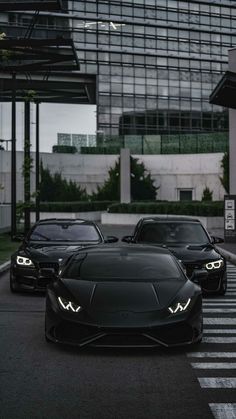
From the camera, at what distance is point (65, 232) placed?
14852mm

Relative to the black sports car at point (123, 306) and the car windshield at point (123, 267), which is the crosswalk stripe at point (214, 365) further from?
the car windshield at point (123, 267)

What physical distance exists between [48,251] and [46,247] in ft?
1.60

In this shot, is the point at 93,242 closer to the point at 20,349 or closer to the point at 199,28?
the point at 20,349

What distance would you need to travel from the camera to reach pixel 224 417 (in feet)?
17.4

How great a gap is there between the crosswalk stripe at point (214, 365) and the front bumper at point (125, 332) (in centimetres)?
39

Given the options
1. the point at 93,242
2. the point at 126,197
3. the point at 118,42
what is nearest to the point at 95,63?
the point at 118,42

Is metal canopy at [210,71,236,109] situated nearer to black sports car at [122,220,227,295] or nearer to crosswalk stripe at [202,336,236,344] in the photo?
black sports car at [122,220,227,295]

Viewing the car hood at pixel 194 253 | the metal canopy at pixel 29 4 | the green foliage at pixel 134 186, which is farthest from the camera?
the green foliage at pixel 134 186

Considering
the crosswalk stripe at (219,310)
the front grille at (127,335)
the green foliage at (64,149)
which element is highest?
the green foliage at (64,149)

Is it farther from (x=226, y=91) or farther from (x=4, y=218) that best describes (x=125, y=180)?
(x=226, y=91)

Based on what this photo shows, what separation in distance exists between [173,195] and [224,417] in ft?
220

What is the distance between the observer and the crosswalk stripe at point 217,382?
632cm

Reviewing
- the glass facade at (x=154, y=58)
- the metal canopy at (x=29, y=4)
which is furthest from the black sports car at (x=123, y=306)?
the glass facade at (x=154, y=58)

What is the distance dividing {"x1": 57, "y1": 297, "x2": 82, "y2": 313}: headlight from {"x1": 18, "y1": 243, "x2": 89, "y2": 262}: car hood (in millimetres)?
4517
